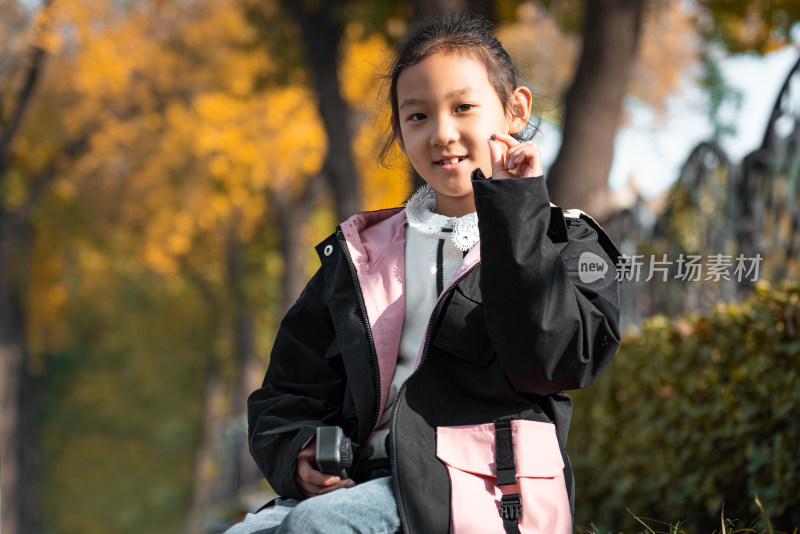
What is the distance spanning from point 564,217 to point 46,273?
1638 centimetres

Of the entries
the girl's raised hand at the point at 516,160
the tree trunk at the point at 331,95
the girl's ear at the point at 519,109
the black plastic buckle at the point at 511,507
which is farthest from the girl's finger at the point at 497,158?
the tree trunk at the point at 331,95

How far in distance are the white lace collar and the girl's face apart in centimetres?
7

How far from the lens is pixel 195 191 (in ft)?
56.9

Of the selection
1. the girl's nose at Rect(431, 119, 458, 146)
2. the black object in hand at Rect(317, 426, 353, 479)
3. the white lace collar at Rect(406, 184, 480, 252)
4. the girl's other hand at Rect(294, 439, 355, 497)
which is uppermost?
the girl's nose at Rect(431, 119, 458, 146)

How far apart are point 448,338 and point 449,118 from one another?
0.57 meters

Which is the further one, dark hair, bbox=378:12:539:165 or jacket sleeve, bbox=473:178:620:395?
dark hair, bbox=378:12:539:165

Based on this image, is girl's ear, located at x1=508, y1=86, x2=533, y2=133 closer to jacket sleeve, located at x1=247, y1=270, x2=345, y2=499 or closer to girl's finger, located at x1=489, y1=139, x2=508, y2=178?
girl's finger, located at x1=489, y1=139, x2=508, y2=178

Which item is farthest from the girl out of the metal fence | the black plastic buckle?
the metal fence

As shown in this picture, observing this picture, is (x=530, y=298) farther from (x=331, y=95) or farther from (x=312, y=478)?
(x=331, y=95)

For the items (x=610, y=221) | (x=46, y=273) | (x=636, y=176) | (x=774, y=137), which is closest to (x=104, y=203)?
(x=46, y=273)

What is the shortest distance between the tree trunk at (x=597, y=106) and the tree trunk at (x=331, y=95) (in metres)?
3.30

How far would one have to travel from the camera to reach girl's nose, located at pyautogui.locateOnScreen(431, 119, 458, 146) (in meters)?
2.38

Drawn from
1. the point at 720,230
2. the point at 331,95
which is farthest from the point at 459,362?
the point at 331,95

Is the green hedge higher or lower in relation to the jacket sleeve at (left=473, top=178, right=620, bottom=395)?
lower
